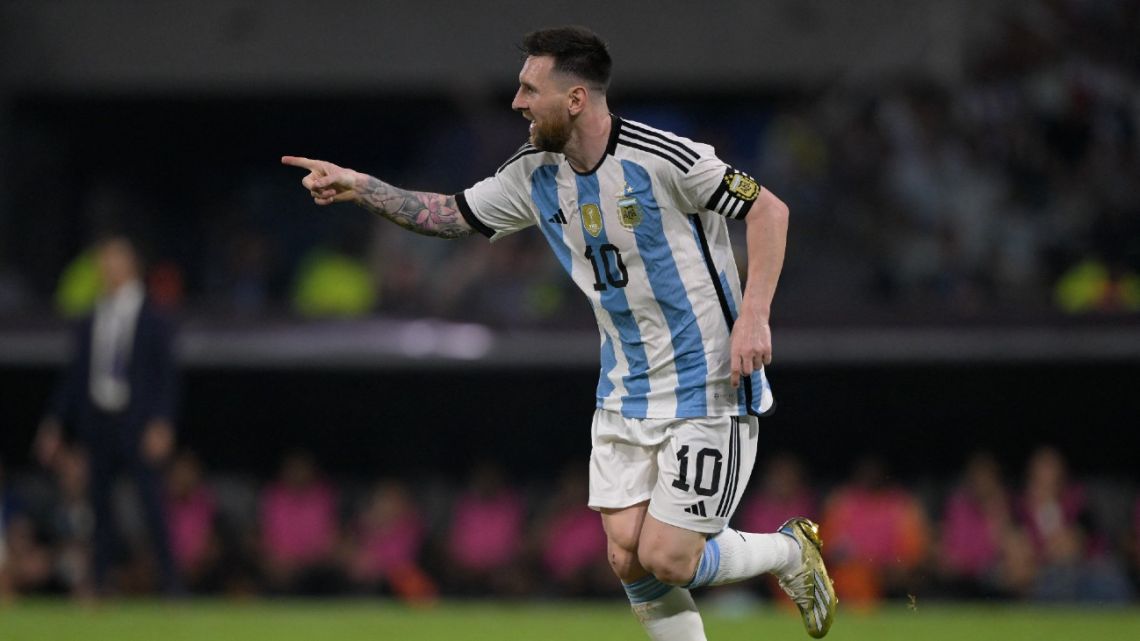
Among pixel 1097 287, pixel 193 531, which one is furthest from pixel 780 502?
pixel 193 531

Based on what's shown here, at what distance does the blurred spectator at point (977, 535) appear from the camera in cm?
1291

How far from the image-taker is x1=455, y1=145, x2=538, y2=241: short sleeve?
6098 millimetres

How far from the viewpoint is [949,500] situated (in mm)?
13852

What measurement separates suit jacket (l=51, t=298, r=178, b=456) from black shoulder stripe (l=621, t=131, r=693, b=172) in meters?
5.96

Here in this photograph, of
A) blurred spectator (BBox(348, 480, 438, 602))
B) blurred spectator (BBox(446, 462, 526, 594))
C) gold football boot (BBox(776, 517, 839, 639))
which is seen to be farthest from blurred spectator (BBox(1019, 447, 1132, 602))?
gold football boot (BBox(776, 517, 839, 639))

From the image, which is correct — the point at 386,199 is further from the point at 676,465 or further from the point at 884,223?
the point at 884,223

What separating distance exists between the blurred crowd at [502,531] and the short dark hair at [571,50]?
7.67 metres

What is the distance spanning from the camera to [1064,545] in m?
12.7

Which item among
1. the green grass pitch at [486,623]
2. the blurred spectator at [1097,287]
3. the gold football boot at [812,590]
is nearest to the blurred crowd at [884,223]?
the blurred spectator at [1097,287]

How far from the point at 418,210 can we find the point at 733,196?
1213mm

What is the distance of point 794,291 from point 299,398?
4632mm

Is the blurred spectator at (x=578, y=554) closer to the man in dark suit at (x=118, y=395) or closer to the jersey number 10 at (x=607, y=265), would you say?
the man in dark suit at (x=118, y=395)

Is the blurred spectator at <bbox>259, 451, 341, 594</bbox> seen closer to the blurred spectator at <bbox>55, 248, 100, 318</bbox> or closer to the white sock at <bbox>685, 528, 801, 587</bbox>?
the blurred spectator at <bbox>55, 248, 100, 318</bbox>

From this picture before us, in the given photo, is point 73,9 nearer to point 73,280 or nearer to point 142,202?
point 142,202
